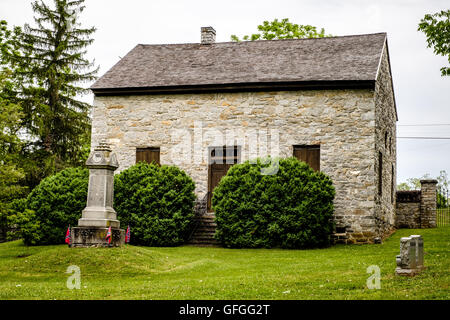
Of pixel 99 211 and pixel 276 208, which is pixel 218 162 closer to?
pixel 276 208

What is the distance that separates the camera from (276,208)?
1517 centimetres

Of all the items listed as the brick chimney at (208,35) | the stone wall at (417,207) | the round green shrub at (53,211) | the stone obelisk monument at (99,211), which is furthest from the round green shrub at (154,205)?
the stone wall at (417,207)

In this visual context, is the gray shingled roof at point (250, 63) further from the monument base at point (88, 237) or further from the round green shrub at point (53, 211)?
the monument base at point (88, 237)

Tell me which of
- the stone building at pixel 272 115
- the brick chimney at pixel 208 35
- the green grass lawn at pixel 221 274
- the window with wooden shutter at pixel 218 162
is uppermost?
the brick chimney at pixel 208 35

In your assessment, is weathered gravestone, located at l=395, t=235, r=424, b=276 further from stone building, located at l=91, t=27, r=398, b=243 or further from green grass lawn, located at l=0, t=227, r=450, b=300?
stone building, located at l=91, t=27, r=398, b=243

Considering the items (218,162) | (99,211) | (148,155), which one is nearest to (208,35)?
(148,155)

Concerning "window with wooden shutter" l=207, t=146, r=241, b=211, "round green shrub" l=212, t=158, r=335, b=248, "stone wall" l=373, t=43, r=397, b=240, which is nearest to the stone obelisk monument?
"round green shrub" l=212, t=158, r=335, b=248

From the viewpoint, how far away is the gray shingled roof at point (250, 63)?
58.1 feet

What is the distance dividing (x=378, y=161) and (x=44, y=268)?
11.2 meters

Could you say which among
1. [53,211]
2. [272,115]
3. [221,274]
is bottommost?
[221,274]

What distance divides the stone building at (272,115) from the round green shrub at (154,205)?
5.81 feet

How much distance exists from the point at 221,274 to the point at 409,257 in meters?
3.75

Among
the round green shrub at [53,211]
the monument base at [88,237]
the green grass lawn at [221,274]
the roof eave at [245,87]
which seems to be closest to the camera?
the green grass lawn at [221,274]

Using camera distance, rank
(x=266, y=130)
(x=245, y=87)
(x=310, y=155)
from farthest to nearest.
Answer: (x=245, y=87)
(x=266, y=130)
(x=310, y=155)
